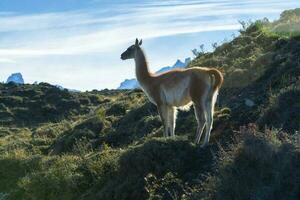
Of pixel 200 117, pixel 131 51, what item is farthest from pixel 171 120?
pixel 131 51

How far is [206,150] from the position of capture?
12.9 meters

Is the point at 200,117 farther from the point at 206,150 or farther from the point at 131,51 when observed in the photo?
the point at 131,51

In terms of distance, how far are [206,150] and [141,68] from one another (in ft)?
12.6

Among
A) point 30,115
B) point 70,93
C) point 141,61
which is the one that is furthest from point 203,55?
point 70,93

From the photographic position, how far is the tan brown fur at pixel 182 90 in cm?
1353

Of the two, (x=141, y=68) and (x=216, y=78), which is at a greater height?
(x=141, y=68)

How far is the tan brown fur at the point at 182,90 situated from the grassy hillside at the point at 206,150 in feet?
2.03

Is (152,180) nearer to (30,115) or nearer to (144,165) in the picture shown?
(144,165)

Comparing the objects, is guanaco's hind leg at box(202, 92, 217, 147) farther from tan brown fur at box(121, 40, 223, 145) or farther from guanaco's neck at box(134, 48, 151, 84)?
guanaco's neck at box(134, 48, 151, 84)

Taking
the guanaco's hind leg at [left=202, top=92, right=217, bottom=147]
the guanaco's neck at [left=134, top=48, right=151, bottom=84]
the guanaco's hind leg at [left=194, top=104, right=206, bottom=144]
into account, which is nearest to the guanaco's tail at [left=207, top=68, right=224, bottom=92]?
the guanaco's hind leg at [left=202, top=92, right=217, bottom=147]

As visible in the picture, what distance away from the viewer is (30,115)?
46656 millimetres

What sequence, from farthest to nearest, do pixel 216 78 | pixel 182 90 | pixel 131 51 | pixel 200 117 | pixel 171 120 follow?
pixel 131 51 → pixel 171 120 → pixel 182 90 → pixel 200 117 → pixel 216 78

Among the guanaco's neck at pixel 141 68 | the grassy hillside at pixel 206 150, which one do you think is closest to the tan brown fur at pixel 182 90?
the guanaco's neck at pixel 141 68

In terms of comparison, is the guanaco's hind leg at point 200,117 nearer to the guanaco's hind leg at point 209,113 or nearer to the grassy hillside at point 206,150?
the guanaco's hind leg at point 209,113
